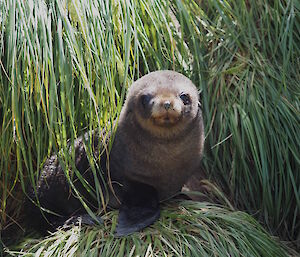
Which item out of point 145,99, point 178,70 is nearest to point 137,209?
point 145,99

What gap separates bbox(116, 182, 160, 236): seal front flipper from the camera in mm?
3182

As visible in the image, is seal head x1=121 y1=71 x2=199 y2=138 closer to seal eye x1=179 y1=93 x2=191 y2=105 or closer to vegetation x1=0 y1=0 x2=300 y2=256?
seal eye x1=179 y1=93 x2=191 y2=105

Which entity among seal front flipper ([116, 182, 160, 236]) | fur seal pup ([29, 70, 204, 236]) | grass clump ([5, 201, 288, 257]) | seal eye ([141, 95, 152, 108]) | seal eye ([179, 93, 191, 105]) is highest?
seal eye ([141, 95, 152, 108])

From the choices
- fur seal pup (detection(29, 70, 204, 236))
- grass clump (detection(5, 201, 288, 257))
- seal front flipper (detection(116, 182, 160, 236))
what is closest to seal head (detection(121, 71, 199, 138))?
fur seal pup (detection(29, 70, 204, 236))

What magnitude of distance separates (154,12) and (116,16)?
30 cm

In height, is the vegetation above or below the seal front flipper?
above

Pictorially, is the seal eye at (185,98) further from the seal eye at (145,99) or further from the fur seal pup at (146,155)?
the seal eye at (145,99)

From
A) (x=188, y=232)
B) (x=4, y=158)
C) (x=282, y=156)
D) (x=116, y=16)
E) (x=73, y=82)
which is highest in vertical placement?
(x=116, y=16)

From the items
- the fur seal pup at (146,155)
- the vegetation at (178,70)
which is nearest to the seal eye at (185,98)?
the fur seal pup at (146,155)

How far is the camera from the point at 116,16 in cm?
349

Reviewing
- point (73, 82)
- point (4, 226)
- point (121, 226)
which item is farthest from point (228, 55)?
point (4, 226)

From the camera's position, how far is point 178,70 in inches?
150

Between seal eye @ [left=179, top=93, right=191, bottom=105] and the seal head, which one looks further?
seal eye @ [left=179, top=93, right=191, bottom=105]

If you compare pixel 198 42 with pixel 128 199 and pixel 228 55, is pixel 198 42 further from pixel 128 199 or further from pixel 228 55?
pixel 128 199
